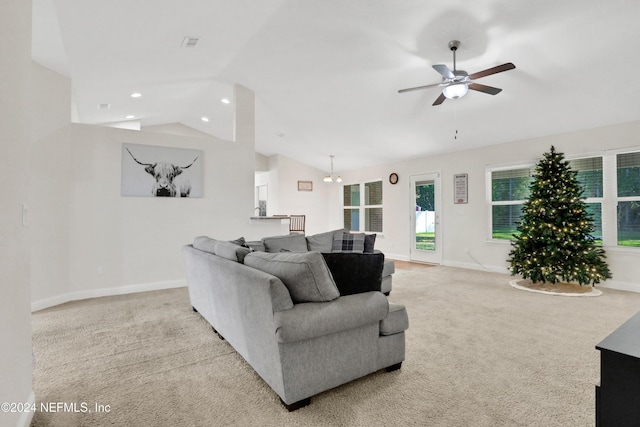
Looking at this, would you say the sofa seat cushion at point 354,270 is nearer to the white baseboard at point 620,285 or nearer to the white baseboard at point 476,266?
the white baseboard at point 476,266

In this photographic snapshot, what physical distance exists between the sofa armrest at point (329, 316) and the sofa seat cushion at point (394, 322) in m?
0.08

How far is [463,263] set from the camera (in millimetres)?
6531

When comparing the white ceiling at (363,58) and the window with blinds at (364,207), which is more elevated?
the white ceiling at (363,58)

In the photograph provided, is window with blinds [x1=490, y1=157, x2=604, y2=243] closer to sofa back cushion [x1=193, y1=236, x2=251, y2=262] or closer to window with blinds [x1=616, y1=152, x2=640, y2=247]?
window with blinds [x1=616, y1=152, x2=640, y2=247]

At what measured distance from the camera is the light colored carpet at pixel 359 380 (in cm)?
175

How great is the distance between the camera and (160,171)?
4.79 meters

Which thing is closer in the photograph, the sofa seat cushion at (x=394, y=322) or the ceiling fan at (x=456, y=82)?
the sofa seat cushion at (x=394, y=322)

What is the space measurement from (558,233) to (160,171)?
19.2 ft

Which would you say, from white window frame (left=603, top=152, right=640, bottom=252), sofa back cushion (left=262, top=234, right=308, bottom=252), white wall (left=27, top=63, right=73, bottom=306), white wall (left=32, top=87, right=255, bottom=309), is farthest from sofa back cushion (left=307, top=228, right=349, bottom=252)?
white window frame (left=603, top=152, right=640, bottom=252)

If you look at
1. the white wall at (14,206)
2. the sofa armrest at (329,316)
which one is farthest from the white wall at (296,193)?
the white wall at (14,206)

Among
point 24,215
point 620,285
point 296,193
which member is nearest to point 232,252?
point 24,215

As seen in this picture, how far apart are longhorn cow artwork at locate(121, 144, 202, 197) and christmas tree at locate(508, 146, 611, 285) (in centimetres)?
515

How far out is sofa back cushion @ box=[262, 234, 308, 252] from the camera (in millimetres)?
3729

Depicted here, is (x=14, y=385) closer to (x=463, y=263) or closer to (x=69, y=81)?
(x=69, y=81)
